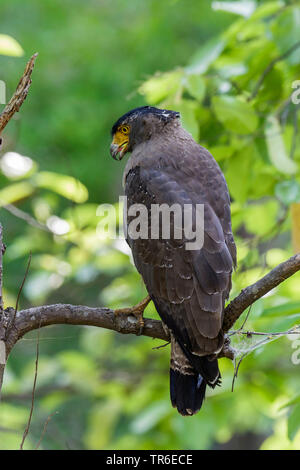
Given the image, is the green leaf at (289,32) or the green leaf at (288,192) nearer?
the green leaf at (288,192)

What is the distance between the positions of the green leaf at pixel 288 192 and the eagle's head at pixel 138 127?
0.62m

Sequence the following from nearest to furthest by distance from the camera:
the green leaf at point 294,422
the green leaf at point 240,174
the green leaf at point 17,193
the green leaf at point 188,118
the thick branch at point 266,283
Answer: the thick branch at point 266,283 → the green leaf at point 294,422 → the green leaf at point 188,118 → the green leaf at point 240,174 → the green leaf at point 17,193

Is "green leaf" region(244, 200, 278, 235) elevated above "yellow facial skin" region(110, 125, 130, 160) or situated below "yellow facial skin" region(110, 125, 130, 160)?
above

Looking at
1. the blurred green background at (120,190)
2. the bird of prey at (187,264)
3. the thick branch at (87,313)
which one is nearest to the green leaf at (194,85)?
the blurred green background at (120,190)

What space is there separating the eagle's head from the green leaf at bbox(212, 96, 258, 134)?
0.21 meters

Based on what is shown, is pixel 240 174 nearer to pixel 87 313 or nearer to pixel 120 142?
pixel 120 142

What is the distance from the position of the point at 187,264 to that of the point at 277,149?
104 centimetres

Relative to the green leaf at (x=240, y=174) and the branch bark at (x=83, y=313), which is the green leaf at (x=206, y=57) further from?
the branch bark at (x=83, y=313)

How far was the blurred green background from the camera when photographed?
3.55 meters

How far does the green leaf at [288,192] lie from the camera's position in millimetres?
3203

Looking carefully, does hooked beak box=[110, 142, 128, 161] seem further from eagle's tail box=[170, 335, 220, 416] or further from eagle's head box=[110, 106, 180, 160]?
eagle's tail box=[170, 335, 220, 416]

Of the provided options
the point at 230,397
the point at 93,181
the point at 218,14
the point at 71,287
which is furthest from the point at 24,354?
the point at 218,14

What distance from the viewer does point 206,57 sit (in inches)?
139

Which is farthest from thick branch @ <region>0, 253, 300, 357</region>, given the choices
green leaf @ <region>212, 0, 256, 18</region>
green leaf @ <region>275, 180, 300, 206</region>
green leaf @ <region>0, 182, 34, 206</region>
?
green leaf @ <region>0, 182, 34, 206</region>
